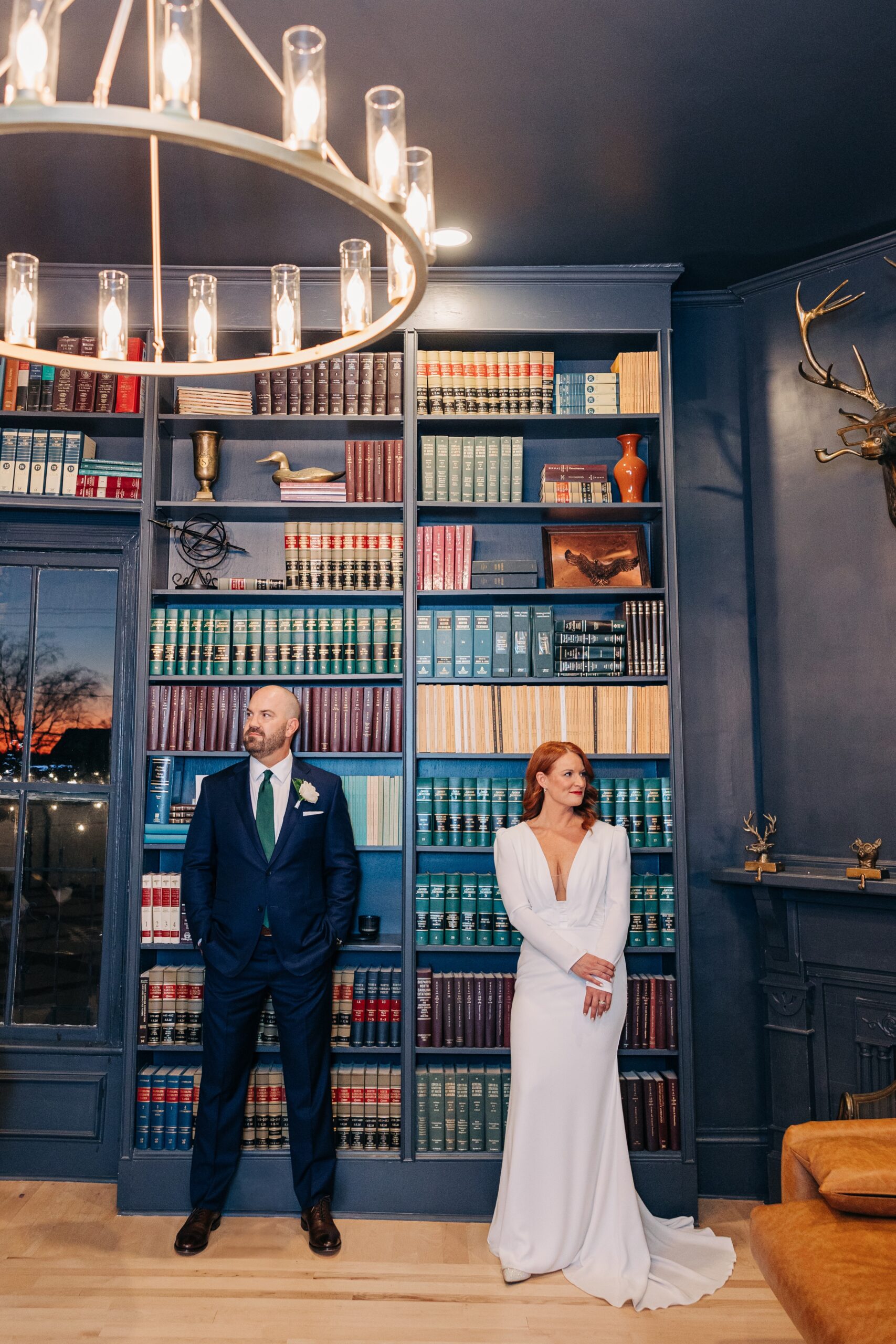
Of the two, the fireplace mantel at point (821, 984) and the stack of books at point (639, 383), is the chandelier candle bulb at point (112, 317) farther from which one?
the fireplace mantel at point (821, 984)

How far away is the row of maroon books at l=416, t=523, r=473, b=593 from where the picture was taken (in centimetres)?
352

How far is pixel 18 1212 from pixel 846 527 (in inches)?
152

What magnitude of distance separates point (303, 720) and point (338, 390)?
50.9 inches

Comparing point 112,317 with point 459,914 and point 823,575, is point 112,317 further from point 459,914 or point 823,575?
point 823,575

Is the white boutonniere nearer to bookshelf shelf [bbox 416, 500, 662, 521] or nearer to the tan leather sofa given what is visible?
bookshelf shelf [bbox 416, 500, 662, 521]

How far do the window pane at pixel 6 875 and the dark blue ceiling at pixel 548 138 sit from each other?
2218mm

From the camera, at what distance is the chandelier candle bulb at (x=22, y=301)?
1.81m

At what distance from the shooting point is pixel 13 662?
3850 mm

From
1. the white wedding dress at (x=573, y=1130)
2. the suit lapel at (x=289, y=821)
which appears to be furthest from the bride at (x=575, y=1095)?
the suit lapel at (x=289, y=821)

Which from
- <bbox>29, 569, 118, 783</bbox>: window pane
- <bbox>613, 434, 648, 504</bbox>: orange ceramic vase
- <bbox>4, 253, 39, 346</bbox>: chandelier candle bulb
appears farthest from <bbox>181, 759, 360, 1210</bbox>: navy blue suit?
<bbox>4, 253, 39, 346</bbox>: chandelier candle bulb

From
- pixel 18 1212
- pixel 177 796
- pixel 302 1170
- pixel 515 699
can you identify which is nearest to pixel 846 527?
pixel 515 699

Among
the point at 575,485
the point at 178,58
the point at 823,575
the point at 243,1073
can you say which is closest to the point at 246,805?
the point at 243,1073

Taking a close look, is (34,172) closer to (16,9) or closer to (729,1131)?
(16,9)

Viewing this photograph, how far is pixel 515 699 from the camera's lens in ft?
11.4
